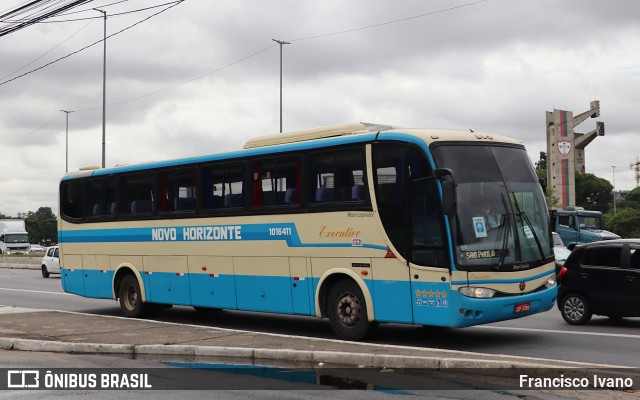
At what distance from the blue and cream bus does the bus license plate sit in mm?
24

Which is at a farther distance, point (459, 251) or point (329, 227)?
point (329, 227)

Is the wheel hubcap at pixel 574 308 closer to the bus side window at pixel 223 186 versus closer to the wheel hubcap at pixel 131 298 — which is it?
the bus side window at pixel 223 186

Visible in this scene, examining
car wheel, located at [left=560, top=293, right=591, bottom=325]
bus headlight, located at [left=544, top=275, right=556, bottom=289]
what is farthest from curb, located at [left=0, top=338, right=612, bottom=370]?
car wheel, located at [left=560, top=293, right=591, bottom=325]

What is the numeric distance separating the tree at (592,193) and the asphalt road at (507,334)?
102 m

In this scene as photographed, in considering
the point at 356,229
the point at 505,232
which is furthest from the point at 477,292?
the point at 356,229

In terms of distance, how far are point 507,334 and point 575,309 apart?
1920mm

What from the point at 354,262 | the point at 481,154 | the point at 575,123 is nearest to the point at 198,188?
the point at 354,262

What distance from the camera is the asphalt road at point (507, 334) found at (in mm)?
11922

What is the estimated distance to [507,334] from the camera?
14.2 m

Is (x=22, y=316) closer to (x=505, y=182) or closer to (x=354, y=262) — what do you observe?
(x=354, y=262)

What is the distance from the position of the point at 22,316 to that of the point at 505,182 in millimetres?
10947

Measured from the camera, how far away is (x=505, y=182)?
12.9 meters

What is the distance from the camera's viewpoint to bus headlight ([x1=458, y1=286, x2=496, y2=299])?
39.2ft

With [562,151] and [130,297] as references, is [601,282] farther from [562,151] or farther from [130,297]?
[562,151]
